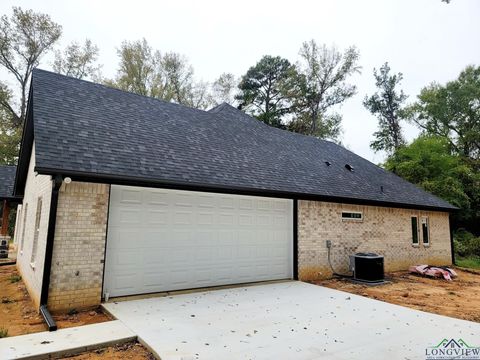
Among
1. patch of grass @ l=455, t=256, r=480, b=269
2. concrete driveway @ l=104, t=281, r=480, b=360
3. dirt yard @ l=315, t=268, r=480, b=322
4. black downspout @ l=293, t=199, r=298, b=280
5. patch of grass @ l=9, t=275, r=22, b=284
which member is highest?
black downspout @ l=293, t=199, r=298, b=280

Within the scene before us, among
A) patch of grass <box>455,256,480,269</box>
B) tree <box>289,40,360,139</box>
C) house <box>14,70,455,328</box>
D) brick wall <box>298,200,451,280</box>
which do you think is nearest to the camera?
house <box>14,70,455,328</box>

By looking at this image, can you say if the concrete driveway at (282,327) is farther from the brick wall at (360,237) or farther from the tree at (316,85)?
the tree at (316,85)

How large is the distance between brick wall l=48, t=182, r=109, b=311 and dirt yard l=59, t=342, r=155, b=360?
209 cm

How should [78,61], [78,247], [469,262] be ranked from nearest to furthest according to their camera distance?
[78,247], [469,262], [78,61]

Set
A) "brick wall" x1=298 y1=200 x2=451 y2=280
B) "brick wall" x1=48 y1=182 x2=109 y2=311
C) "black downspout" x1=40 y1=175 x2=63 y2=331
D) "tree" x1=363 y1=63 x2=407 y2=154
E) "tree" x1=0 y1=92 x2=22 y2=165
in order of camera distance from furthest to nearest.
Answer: "tree" x1=363 y1=63 x2=407 y2=154 < "tree" x1=0 y1=92 x2=22 y2=165 < "brick wall" x1=298 y1=200 x2=451 y2=280 < "brick wall" x1=48 y1=182 x2=109 y2=311 < "black downspout" x1=40 y1=175 x2=63 y2=331

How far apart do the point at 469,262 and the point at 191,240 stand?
17.5 meters

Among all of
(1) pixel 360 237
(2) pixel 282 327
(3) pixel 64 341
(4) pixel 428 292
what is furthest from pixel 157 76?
(2) pixel 282 327

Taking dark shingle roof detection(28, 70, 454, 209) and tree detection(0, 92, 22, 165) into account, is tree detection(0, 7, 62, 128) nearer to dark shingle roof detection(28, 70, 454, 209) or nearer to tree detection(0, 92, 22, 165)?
tree detection(0, 92, 22, 165)

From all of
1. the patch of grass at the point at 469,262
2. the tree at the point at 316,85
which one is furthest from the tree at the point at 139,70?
the patch of grass at the point at 469,262

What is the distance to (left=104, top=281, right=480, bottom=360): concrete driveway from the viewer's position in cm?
401

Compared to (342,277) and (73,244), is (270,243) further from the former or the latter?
(73,244)

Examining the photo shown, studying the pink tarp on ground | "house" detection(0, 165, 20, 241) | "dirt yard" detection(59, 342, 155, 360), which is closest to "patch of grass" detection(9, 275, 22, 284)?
"house" detection(0, 165, 20, 241)

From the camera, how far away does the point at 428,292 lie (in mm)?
8453

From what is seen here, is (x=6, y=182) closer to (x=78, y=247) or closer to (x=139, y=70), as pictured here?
(x=139, y=70)
